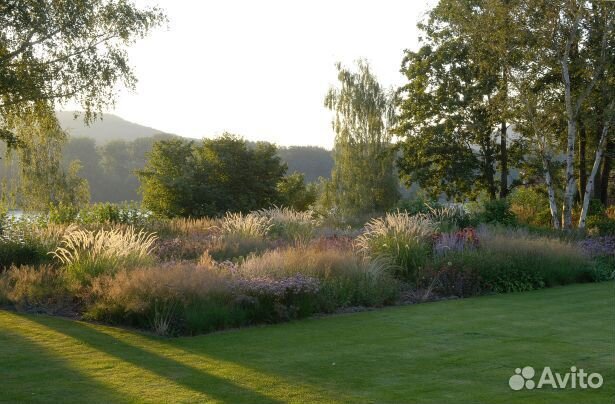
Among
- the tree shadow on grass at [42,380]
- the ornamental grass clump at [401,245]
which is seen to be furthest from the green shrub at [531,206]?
the tree shadow on grass at [42,380]

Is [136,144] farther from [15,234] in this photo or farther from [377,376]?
[377,376]

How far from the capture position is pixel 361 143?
41531 millimetres

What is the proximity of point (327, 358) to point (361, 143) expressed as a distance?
34725 mm

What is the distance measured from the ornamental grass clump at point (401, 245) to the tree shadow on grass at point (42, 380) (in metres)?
6.54

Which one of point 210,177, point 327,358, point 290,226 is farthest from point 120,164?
point 327,358

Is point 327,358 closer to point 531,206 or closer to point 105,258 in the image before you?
point 105,258

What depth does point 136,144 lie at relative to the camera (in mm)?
96375

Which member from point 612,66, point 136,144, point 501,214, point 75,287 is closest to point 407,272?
point 75,287

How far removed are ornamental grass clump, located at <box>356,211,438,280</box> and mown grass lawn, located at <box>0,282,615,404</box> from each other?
2624 mm

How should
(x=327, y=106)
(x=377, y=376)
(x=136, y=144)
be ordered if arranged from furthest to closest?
1. (x=136, y=144)
2. (x=327, y=106)
3. (x=377, y=376)

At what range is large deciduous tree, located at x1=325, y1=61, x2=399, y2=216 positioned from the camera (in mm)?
40812

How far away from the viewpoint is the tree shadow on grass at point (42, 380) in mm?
5991

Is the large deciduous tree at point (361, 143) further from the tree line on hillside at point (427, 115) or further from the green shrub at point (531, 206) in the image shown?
the green shrub at point (531, 206)

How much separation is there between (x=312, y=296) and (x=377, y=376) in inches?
153
